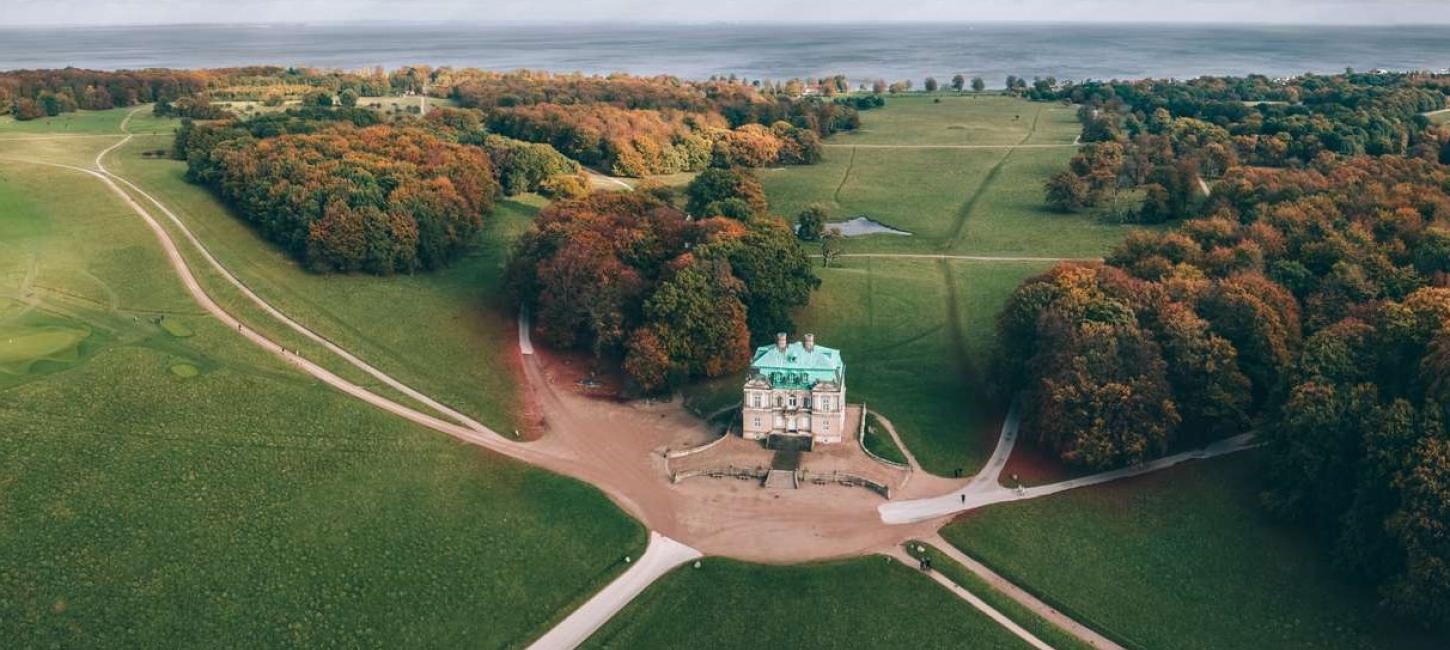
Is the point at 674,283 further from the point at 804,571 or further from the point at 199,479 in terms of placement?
the point at 199,479

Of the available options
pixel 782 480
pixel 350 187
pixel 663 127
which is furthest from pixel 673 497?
pixel 663 127

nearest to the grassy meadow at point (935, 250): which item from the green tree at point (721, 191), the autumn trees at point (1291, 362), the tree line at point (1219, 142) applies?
the tree line at point (1219, 142)

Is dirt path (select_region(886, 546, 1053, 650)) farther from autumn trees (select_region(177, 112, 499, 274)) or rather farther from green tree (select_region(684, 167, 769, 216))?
green tree (select_region(684, 167, 769, 216))

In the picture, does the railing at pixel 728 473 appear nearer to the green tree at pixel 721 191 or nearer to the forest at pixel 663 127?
the green tree at pixel 721 191

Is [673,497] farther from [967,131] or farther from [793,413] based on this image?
[967,131]

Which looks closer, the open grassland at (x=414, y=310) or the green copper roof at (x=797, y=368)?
the green copper roof at (x=797, y=368)

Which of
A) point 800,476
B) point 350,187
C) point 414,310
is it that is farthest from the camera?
point 350,187
